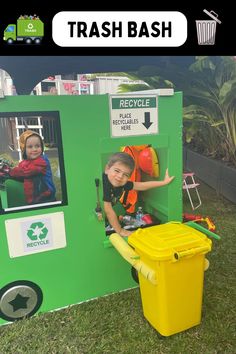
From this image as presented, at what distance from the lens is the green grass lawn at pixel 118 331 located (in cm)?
206

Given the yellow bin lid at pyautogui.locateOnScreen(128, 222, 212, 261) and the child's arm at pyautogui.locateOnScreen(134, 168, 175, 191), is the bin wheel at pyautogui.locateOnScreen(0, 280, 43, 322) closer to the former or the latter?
the yellow bin lid at pyautogui.locateOnScreen(128, 222, 212, 261)

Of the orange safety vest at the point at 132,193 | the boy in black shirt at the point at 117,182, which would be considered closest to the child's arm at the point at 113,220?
the boy in black shirt at the point at 117,182

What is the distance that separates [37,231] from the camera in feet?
7.41

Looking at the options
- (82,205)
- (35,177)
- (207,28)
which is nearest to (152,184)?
(82,205)

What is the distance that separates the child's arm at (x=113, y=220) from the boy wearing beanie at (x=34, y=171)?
0.44m

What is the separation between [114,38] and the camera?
312 centimetres

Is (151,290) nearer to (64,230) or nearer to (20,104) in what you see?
(64,230)

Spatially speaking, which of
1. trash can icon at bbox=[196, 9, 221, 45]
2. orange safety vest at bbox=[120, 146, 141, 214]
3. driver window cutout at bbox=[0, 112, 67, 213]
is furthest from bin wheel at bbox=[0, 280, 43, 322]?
trash can icon at bbox=[196, 9, 221, 45]

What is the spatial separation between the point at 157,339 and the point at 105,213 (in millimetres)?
982

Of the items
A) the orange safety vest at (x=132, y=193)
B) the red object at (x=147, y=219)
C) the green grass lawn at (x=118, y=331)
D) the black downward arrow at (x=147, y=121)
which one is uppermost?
the black downward arrow at (x=147, y=121)

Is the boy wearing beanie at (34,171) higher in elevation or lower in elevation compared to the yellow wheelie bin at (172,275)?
higher

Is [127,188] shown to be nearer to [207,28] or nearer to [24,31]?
[24,31]

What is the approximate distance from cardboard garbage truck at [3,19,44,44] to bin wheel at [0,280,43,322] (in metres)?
2.92

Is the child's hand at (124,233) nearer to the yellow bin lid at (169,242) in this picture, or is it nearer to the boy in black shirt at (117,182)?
the boy in black shirt at (117,182)
